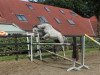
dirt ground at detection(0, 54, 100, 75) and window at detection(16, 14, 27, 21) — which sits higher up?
window at detection(16, 14, 27, 21)

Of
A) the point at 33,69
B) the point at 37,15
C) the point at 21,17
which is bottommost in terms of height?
the point at 33,69

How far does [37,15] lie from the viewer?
46219 mm

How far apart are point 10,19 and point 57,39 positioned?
75.2ft

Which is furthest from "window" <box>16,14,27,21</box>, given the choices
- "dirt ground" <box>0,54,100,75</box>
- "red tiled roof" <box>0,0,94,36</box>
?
"dirt ground" <box>0,54,100,75</box>

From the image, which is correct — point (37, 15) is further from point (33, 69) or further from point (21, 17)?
point (33, 69)

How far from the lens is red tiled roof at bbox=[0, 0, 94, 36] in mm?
41344

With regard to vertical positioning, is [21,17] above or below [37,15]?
below

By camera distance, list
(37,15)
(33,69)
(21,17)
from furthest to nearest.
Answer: (37,15)
(21,17)
(33,69)

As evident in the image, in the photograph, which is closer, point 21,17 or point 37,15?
point 21,17

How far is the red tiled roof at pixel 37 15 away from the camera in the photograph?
41.3 m

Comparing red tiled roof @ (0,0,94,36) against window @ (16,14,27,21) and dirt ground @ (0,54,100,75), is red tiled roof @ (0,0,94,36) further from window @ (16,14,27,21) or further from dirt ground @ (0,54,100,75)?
dirt ground @ (0,54,100,75)

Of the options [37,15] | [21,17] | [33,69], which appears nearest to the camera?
[33,69]

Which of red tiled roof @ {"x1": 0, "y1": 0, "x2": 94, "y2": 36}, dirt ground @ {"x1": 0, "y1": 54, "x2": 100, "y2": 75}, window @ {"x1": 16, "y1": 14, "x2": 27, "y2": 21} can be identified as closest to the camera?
dirt ground @ {"x1": 0, "y1": 54, "x2": 100, "y2": 75}

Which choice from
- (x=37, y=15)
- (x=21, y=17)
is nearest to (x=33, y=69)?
(x=21, y=17)
